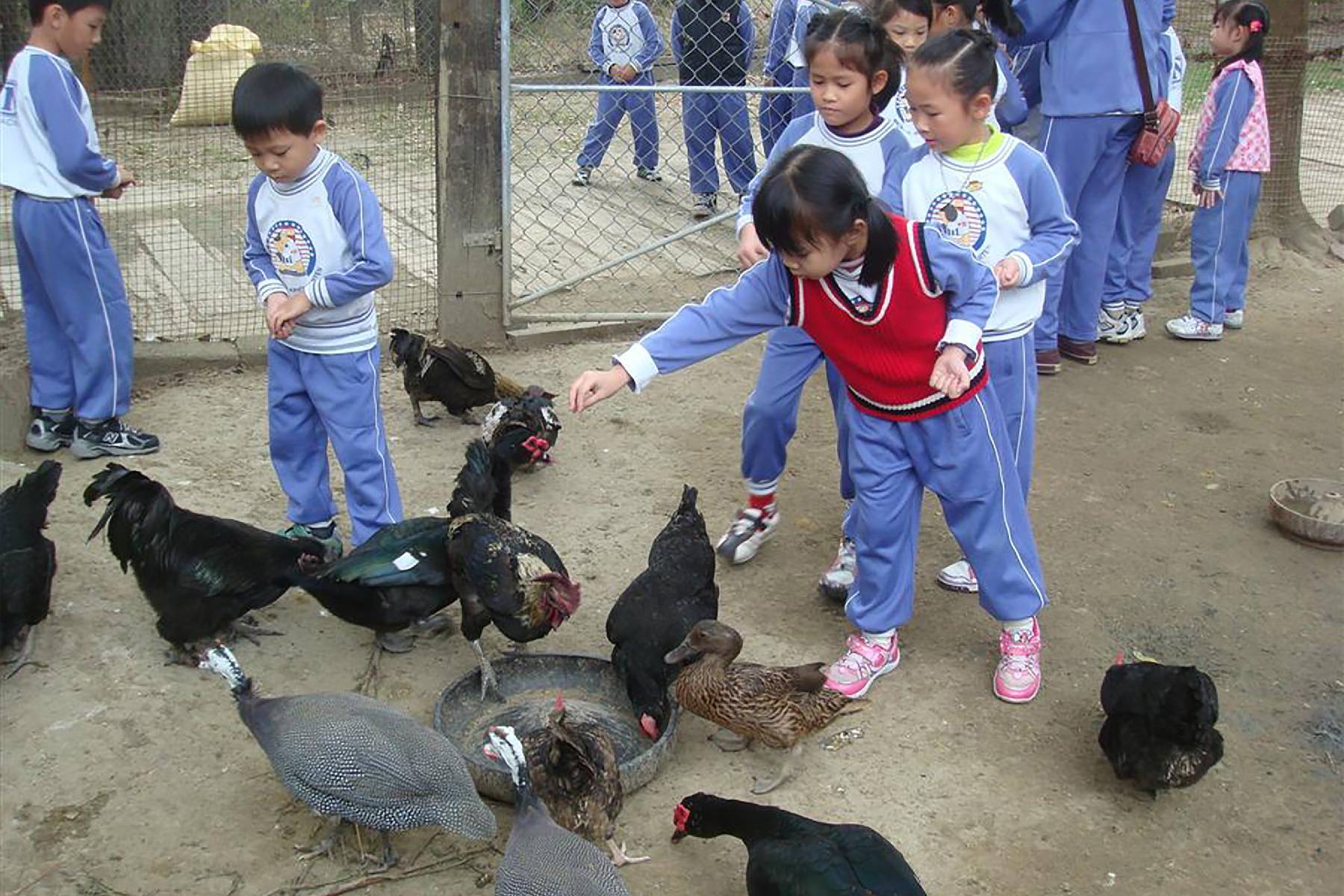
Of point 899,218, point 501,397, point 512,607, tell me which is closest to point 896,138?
point 899,218

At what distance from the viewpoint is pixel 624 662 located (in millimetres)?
4035

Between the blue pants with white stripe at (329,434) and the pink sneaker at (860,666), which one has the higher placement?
the blue pants with white stripe at (329,434)

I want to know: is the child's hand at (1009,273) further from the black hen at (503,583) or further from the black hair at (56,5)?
the black hair at (56,5)

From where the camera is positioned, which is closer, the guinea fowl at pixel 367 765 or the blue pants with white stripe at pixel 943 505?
the guinea fowl at pixel 367 765

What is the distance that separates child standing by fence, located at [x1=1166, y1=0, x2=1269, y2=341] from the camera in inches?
296

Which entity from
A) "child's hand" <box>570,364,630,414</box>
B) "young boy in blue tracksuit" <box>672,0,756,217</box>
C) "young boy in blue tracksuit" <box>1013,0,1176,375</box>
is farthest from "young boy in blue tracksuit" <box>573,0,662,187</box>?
"child's hand" <box>570,364,630,414</box>

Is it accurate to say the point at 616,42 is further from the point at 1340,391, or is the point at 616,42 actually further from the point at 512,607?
the point at 512,607

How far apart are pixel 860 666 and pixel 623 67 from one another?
23.3 ft

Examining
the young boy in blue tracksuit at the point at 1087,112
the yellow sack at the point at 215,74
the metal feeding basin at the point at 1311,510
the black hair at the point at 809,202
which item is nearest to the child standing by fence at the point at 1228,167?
the young boy in blue tracksuit at the point at 1087,112

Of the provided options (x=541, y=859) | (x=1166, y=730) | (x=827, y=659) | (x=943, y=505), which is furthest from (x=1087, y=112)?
(x=541, y=859)

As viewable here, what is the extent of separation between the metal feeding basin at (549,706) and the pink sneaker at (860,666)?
0.57 metres

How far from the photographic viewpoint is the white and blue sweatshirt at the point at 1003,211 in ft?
13.3

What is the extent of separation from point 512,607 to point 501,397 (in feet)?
7.34

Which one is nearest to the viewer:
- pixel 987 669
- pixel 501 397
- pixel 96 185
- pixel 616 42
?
pixel 987 669
